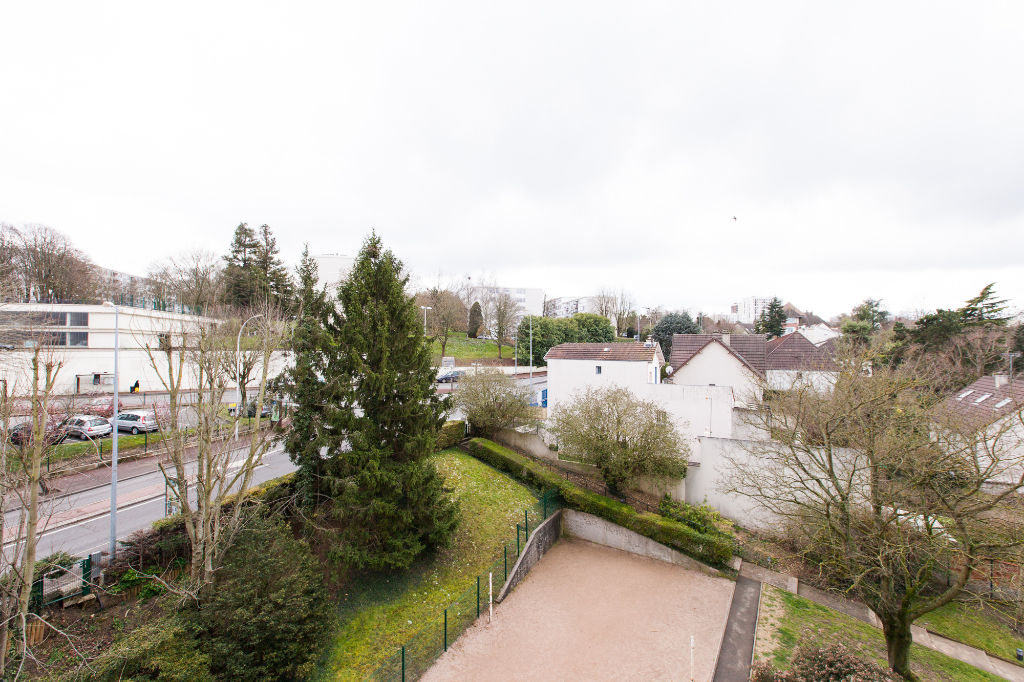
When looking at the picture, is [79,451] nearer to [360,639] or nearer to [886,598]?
[360,639]

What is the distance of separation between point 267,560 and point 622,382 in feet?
63.8

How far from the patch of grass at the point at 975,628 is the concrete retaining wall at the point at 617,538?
6.22m

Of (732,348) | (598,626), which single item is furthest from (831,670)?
(732,348)

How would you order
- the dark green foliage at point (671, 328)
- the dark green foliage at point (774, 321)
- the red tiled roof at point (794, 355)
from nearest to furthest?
the red tiled roof at point (794, 355)
the dark green foliage at point (774, 321)
the dark green foliage at point (671, 328)

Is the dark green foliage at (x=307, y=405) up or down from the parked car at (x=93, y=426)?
up

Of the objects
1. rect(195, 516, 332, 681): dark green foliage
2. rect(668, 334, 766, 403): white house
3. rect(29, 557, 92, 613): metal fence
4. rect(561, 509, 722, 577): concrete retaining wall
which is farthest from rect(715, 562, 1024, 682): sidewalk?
rect(29, 557, 92, 613): metal fence

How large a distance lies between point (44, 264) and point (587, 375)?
48.6 m

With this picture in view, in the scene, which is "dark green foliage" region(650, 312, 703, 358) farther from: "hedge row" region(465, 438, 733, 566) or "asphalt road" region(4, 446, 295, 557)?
"asphalt road" region(4, 446, 295, 557)

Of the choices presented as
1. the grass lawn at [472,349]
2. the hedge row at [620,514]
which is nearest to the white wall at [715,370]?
the hedge row at [620,514]

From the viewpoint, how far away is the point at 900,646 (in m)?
10.4

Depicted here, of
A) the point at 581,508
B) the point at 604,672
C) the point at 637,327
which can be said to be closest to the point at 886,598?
the point at 604,672

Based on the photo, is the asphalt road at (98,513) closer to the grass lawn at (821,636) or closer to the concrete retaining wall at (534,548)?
the concrete retaining wall at (534,548)

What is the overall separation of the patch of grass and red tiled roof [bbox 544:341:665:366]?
14.7 m

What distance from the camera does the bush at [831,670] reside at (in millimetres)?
8102
